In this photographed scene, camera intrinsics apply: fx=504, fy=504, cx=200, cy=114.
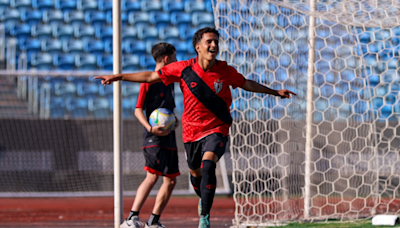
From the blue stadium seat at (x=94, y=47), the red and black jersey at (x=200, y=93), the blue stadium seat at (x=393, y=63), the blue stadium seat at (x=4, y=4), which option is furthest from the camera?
the blue stadium seat at (x=4, y=4)

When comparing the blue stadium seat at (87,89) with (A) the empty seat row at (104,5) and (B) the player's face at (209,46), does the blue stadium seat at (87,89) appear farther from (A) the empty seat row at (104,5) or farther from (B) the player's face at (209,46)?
(B) the player's face at (209,46)

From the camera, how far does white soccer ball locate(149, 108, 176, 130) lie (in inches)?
174

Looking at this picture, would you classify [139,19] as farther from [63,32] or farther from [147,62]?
[63,32]

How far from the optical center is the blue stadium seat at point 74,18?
41.0 feet

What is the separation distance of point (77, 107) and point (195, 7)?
4.53 meters

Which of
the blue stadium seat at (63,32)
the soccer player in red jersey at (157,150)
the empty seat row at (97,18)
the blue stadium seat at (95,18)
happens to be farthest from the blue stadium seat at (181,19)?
the soccer player in red jersey at (157,150)

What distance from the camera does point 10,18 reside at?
1231cm

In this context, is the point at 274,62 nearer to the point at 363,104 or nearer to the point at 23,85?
the point at 363,104

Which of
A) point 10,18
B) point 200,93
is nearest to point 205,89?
Answer: point 200,93

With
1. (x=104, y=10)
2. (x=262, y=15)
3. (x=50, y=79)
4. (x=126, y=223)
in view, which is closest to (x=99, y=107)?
(x=50, y=79)

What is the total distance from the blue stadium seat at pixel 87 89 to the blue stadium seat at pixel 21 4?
343 cm

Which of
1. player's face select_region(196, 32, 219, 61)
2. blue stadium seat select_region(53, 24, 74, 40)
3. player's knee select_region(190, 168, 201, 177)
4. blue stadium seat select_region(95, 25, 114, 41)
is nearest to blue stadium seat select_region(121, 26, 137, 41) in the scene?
blue stadium seat select_region(95, 25, 114, 41)

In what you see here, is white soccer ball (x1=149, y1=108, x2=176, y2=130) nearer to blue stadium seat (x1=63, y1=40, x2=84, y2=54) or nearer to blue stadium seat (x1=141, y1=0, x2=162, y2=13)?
blue stadium seat (x1=63, y1=40, x2=84, y2=54)

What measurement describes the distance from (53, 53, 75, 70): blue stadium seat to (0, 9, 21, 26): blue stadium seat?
150 centimetres
